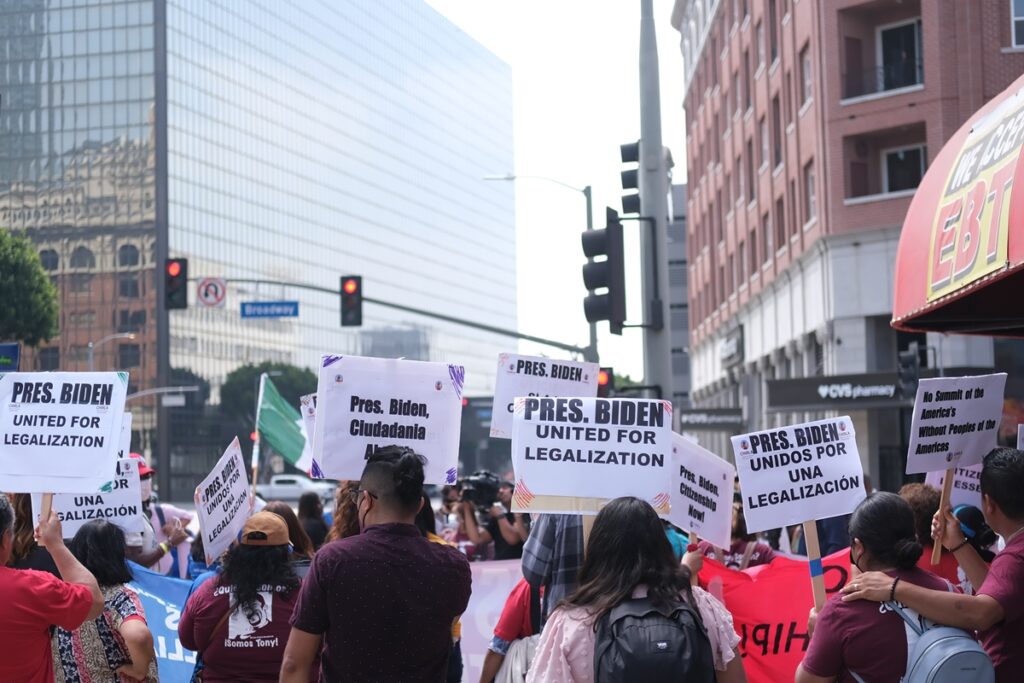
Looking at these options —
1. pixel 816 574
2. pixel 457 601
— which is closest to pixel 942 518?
pixel 816 574

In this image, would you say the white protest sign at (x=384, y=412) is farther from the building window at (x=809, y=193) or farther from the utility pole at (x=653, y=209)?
the building window at (x=809, y=193)

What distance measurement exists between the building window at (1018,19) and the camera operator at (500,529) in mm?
25863

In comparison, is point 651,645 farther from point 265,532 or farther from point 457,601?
point 265,532

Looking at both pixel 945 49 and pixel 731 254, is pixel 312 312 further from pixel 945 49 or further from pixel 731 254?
pixel 945 49

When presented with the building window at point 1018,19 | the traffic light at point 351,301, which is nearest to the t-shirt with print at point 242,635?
the traffic light at point 351,301

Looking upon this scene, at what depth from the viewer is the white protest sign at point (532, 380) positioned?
844cm

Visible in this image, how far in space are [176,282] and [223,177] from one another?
96707mm

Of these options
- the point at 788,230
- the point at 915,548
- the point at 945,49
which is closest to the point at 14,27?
the point at 788,230

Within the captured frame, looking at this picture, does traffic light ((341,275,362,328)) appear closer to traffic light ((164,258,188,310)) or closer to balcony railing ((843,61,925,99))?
traffic light ((164,258,188,310))

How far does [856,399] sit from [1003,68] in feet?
28.5

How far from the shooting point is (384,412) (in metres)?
6.95

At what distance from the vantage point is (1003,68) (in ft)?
111

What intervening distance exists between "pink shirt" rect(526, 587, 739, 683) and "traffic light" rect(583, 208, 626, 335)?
10.8 meters

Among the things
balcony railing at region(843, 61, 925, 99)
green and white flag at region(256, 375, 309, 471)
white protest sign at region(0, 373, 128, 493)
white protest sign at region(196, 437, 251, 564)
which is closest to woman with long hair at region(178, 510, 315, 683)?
white protest sign at region(0, 373, 128, 493)
